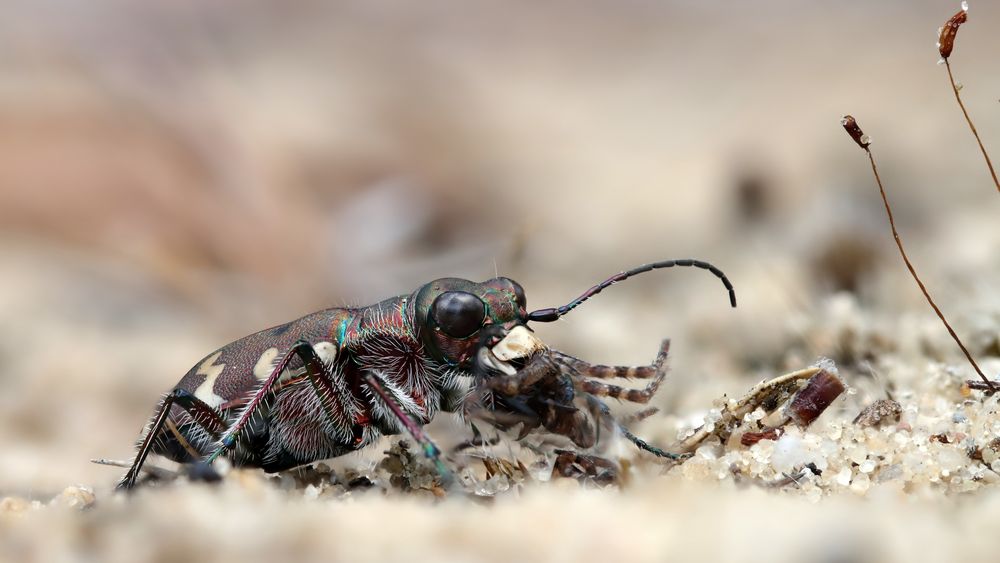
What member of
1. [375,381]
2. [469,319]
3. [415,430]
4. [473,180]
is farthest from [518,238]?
[473,180]

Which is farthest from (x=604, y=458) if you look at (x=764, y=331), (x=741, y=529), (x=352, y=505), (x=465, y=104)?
(x=465, y=104)

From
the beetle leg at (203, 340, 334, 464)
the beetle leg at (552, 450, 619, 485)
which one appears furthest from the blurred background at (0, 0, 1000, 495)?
the beetle leg at (203, 340, 334, 464)

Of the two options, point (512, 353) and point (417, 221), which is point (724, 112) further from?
point (512, 353)

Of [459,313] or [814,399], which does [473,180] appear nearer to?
[459,313]

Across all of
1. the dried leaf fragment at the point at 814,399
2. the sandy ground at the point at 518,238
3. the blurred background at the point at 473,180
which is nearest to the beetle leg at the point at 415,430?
the sandy ground at the point at 518,238

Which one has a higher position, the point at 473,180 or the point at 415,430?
the point at 473,180
